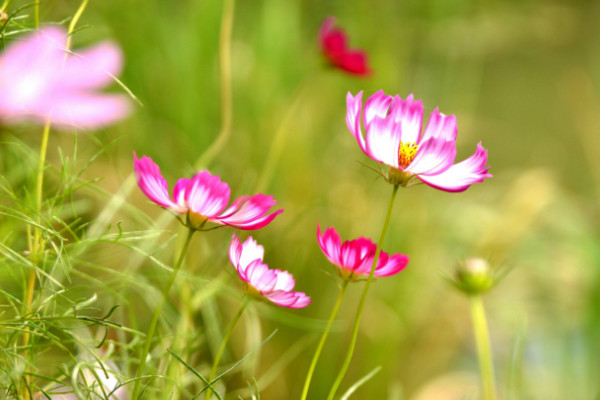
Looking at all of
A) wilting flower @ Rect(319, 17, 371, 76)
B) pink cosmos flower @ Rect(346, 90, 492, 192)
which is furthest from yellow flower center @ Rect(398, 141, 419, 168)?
wilting flower @ Rect(319, 17, 371, 76)

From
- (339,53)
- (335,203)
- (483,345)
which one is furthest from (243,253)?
(335,203)

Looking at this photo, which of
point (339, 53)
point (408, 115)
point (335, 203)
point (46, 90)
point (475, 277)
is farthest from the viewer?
point (335, 203)

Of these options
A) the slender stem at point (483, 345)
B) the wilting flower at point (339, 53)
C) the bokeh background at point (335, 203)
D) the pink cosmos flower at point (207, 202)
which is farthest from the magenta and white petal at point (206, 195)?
the bokeh background at point (335, 203)

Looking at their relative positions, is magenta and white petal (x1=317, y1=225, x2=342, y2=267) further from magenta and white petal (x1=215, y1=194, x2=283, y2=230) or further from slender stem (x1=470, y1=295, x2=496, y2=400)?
slender stem (x1=470, y1=295, x2=496, y2=400)

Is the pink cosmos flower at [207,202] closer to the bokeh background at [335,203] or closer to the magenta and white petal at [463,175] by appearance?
the magenta and white petal at [463,175]

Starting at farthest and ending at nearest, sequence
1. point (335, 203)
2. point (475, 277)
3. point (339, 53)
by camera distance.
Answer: point (335, 203) → point (339, 53) → point (475, 277)

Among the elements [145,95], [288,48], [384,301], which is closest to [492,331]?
[384,301]

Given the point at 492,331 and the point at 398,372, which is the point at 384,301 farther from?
the point at 492,331

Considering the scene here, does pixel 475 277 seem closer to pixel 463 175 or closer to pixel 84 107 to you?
pixel 463 175

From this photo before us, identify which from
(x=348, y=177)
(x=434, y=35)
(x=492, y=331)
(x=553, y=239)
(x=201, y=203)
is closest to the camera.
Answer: (x=201, y=203)
